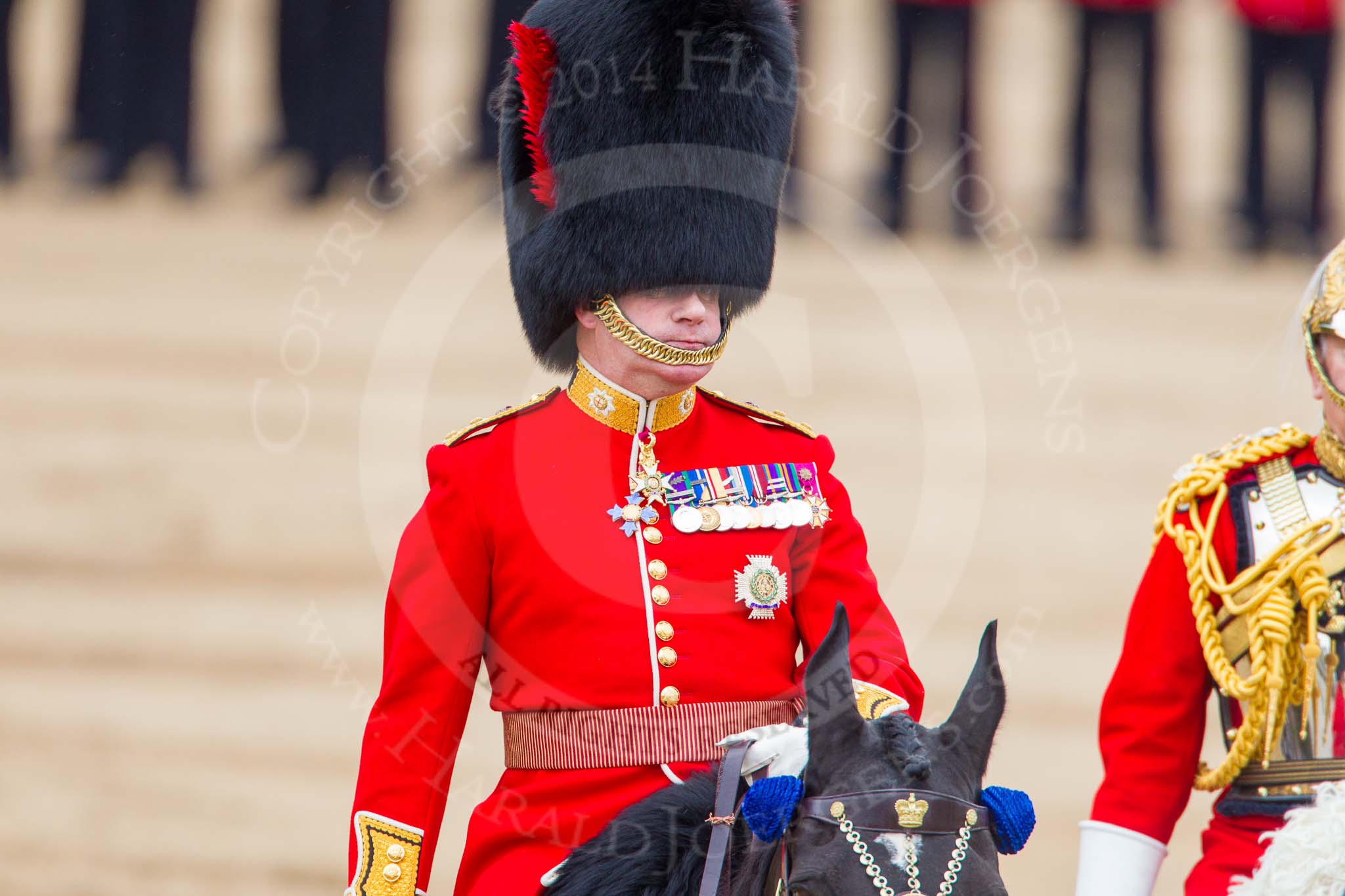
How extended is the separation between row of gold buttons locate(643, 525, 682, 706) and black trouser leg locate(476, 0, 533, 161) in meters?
3.66

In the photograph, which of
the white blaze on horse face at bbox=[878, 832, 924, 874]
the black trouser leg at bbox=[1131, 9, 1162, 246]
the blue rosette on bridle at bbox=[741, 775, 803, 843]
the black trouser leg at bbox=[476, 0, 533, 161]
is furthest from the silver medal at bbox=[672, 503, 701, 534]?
the black trouser leg at bbox=[1131, 9, 1162, 246]

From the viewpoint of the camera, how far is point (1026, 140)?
20.3ft

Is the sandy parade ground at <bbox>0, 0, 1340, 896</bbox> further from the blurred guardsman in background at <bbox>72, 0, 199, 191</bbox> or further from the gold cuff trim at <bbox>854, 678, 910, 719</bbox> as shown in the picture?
the gold cuff trim at <bbox>854, 678, 910, 719</bbox>

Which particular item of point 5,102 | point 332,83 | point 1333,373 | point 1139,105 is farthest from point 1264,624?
point 5,102

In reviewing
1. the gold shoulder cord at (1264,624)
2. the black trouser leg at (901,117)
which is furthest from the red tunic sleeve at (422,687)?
the black trouser leg at (901,117)

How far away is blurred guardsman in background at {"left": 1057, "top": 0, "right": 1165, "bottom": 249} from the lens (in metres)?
6.20

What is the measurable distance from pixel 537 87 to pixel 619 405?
52 centimetres

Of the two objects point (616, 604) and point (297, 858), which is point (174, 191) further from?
point (616, 604)

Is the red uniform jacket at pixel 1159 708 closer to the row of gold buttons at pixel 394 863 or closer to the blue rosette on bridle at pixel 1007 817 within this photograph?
the blue rosette on bridle at pixel 1007 817

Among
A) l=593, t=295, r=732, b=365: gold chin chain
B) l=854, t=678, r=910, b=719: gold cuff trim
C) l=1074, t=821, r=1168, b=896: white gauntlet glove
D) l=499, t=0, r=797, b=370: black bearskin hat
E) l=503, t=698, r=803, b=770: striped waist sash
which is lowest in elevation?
l=1074, t=821, r=1168, b=896: white gauntlet glove

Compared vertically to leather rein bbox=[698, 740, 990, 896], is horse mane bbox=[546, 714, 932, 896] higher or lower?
lower

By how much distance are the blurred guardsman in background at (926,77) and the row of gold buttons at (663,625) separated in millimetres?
3740

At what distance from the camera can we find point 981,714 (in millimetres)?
2027

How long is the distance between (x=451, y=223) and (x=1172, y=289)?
2479 millimetres
